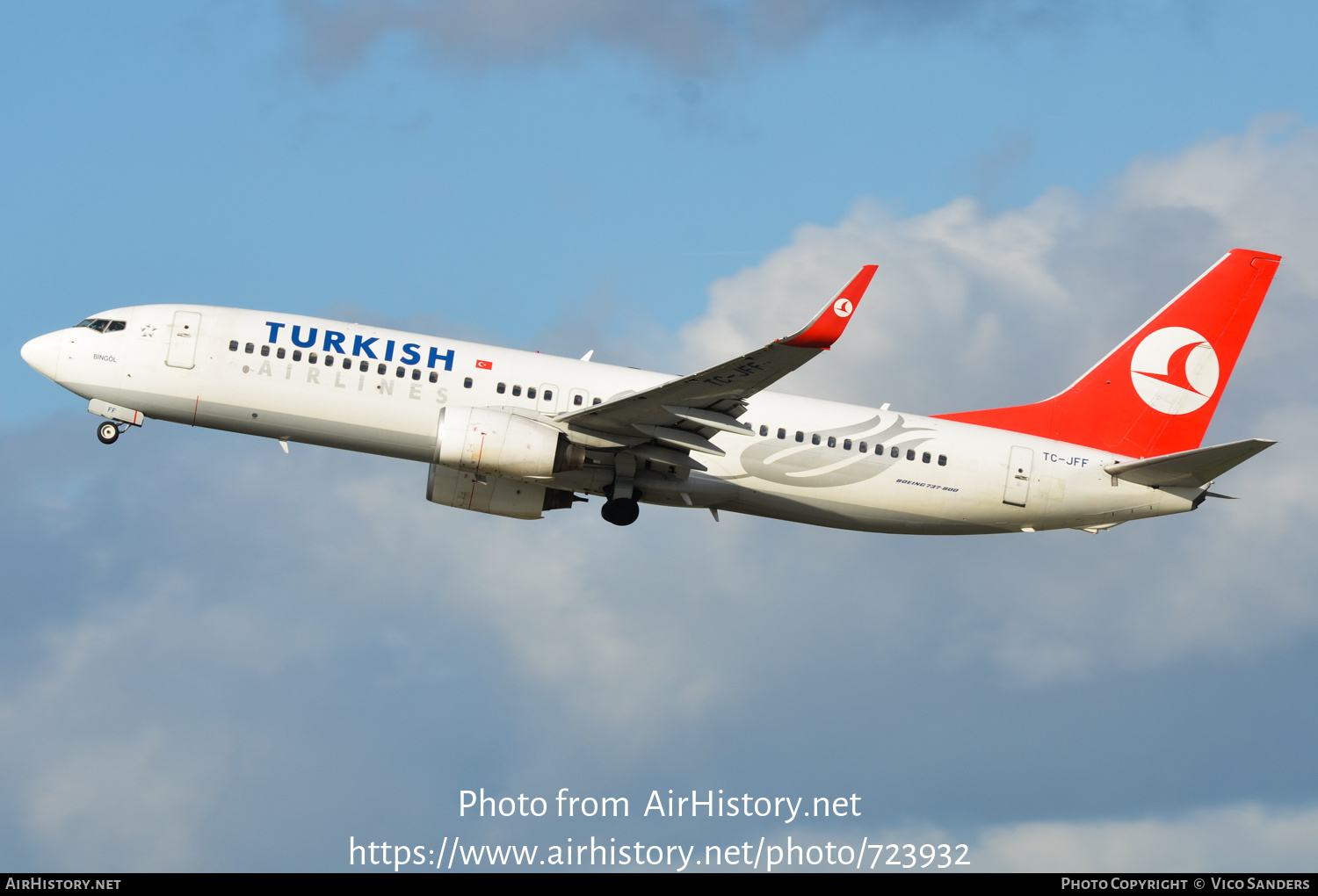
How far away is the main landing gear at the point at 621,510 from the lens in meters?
40.8

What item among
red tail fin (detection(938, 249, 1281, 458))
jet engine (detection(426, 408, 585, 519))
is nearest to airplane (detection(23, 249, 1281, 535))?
jet engine (detection(426, 408, 585, 519))

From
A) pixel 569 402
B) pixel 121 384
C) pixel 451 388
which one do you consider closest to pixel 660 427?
pixel 569 402

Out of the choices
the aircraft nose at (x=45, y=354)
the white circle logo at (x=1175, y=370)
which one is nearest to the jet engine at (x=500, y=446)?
the aircraft nose at (x=45, y=354)

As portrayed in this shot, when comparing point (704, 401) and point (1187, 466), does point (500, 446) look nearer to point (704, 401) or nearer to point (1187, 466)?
point (704, 401)

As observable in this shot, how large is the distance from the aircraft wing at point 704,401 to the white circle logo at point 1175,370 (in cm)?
1409

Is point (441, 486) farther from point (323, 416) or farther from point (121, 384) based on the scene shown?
point (121, 384)

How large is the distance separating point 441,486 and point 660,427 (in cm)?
773

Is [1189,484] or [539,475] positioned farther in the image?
[1189,484]

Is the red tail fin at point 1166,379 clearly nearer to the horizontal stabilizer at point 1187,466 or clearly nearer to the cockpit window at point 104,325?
the horizontal stabilizer at point 1187,466

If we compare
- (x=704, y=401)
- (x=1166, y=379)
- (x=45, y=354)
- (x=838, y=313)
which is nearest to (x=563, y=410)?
(x=704, y=401)

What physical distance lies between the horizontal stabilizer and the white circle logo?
2734 millimetres

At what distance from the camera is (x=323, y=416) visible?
3919 centimetres

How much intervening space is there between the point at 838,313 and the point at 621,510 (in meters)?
10.2

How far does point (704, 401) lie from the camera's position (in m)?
37.6
